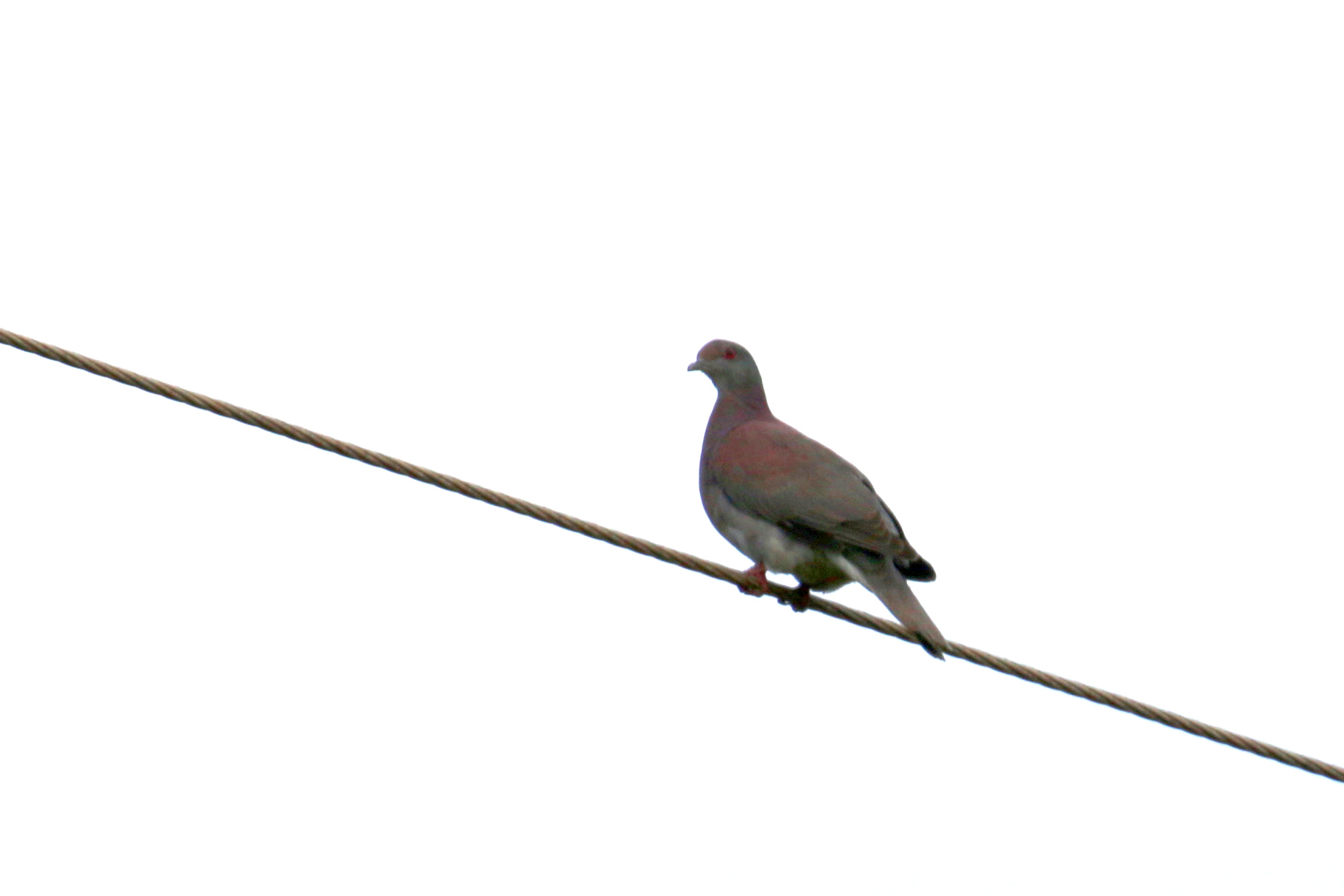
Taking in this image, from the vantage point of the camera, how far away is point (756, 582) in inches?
260

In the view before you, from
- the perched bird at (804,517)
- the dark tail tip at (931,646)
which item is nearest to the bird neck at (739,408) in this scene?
the perched bird at (804,517)

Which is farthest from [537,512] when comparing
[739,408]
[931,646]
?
[739,408]

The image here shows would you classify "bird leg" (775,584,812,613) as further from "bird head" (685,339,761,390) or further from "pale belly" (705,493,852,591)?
"bird head" (685,339,761,390)

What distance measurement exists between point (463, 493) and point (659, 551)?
0.60m

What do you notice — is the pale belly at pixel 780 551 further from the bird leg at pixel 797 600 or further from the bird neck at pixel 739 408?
the bird neck at pixel 739 408

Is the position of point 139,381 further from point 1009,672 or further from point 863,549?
point 863,549

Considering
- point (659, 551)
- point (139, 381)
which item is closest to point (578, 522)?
point (659, 551)

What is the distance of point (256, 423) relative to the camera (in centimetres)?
474

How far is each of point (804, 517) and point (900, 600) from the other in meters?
0.60

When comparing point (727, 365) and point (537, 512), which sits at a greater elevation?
point (727, 365)

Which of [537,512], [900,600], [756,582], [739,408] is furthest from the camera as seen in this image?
[739,408]

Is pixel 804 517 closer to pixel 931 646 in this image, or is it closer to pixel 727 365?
pixel 931 646

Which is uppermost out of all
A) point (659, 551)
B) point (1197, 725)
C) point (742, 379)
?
point (742, 379)

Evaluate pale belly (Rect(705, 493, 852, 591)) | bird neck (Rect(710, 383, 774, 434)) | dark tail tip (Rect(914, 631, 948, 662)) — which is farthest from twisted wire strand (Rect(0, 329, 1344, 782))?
bird neck (Rect(710, 383, 774, 434))
